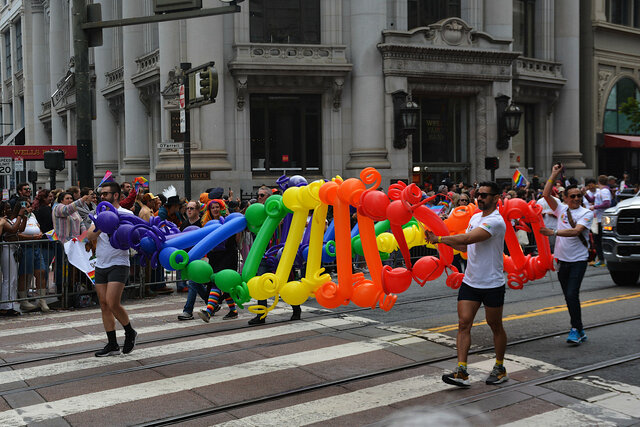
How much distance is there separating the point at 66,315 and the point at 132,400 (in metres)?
5.51

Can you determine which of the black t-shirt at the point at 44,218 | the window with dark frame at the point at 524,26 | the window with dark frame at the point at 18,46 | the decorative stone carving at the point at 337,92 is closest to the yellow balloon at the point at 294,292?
the black t-shirt at the point at 44,218

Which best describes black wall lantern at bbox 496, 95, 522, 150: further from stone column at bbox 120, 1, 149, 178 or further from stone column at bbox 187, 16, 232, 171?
stone column at bbox 120, 1, 149, 178

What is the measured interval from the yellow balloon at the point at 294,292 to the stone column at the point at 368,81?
684 inches

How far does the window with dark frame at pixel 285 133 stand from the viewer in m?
25.7

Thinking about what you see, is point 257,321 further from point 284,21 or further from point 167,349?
point 284,21

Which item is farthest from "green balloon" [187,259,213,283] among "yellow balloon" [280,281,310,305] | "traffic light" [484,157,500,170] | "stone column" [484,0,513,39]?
"stone column" [484,0,513,39]

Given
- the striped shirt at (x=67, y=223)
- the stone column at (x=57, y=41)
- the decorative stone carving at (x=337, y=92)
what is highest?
the stone column at (x=57, y=41)

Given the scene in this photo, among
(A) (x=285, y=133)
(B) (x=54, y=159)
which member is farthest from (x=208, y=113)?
(B) (x=54, y=159)

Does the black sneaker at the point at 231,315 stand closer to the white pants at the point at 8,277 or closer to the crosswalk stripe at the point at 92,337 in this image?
the crosswalk stripe at the point at 92,337

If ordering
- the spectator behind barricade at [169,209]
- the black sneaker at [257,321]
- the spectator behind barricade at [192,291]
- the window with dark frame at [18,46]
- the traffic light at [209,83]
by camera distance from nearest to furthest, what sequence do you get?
the black sneaker at [257,321]
the spectator behind barricade at [192,291]
the spectator behind barricade at [169,209]
the traffic light at [209,83]
the window with dark frame at [18,46]

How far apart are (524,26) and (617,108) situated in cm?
754

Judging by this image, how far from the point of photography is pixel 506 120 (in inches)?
1061

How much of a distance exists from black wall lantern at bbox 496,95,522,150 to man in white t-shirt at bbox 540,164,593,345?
703 inches

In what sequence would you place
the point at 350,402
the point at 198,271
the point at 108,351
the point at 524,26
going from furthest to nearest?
the point at 524,26
the point at 108,351
the point at 198,271
the point at 350,402
